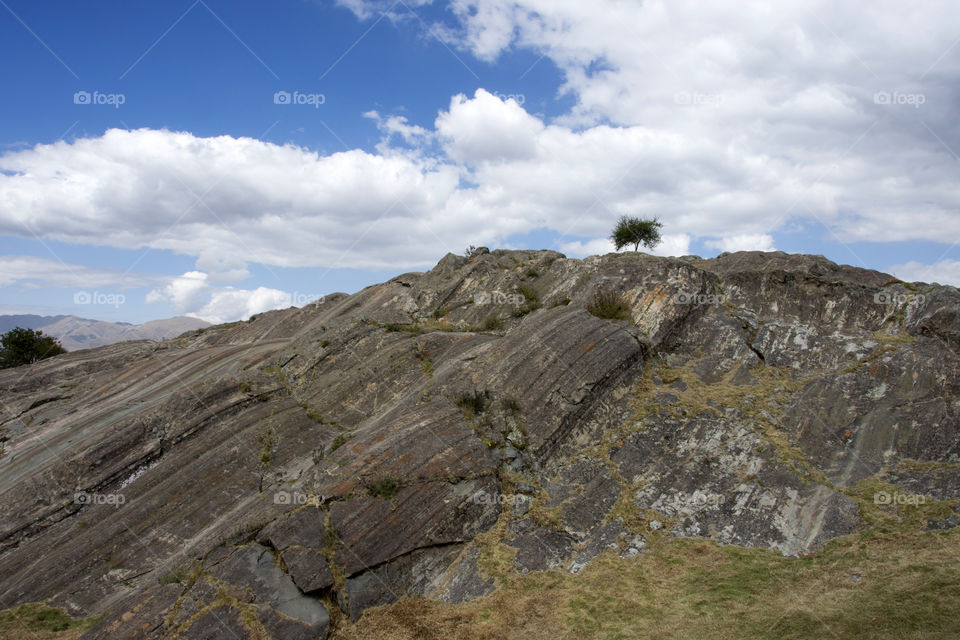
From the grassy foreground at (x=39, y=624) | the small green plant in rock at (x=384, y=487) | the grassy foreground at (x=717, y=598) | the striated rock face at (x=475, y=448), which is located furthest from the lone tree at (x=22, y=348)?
the grassy foreground at (x=717, y=598)

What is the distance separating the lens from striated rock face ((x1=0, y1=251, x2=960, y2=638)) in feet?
42.0

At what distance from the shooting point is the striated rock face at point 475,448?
42.0 ft

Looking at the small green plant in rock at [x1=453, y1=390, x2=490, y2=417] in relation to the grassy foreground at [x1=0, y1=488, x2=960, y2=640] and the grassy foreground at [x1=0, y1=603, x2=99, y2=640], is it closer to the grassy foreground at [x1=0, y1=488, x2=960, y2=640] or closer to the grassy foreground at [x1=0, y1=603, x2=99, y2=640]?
the grassy foreground at [x1=0, y1=488, x2=960, y2=640]

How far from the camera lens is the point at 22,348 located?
165 ft

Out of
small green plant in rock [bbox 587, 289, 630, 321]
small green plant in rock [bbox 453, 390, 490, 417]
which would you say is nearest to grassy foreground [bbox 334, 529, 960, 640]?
small green plant in rock [bbox 453, 390, 490, 417]

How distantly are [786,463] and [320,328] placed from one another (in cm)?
1900

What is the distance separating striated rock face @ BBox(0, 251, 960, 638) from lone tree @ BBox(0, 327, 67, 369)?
35.9 meters

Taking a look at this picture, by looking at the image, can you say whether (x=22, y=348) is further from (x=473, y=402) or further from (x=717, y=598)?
(x=717, y=598)

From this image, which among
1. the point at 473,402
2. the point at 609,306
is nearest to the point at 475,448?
the point at 473,402

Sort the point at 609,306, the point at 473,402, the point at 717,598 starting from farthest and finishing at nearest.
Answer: the point at 609,306, the point at 473,402, the point at 717,598

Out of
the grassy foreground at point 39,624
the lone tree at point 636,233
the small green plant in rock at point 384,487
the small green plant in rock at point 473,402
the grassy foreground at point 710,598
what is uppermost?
the lone tree at point 636,233

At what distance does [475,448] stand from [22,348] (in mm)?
56003

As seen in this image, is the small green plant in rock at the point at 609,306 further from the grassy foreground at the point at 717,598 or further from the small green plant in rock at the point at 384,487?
the small green plant in rock at the point at 384,487

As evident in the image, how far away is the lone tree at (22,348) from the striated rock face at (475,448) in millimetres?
35917
